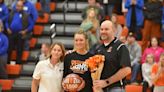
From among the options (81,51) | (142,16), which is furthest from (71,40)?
(81,51)

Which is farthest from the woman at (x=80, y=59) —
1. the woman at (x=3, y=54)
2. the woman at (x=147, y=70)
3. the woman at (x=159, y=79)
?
the woman at (x=3, y=54)

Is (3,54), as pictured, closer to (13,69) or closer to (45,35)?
(13,69)

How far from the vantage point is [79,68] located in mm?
6391

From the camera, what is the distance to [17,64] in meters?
12.5

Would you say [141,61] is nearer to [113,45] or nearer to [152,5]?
[152,5]

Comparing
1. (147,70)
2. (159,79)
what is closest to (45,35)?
Result: (147,70)

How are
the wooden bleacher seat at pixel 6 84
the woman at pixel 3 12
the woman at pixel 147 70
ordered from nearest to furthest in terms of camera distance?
the woman at pixel 147 70 → the wooden bleacher seat at pixel 6 84 → the woman at pixel 3 12

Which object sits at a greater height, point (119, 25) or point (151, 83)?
point (119, 25)

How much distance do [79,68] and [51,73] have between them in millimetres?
464

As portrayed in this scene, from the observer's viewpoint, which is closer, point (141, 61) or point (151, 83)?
point (151, 83)

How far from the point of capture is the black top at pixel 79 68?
6.41 m

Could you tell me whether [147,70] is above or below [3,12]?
below

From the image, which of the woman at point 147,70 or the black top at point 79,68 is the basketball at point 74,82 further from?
the woman at point 147,70

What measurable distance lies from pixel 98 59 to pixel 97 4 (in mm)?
6524
